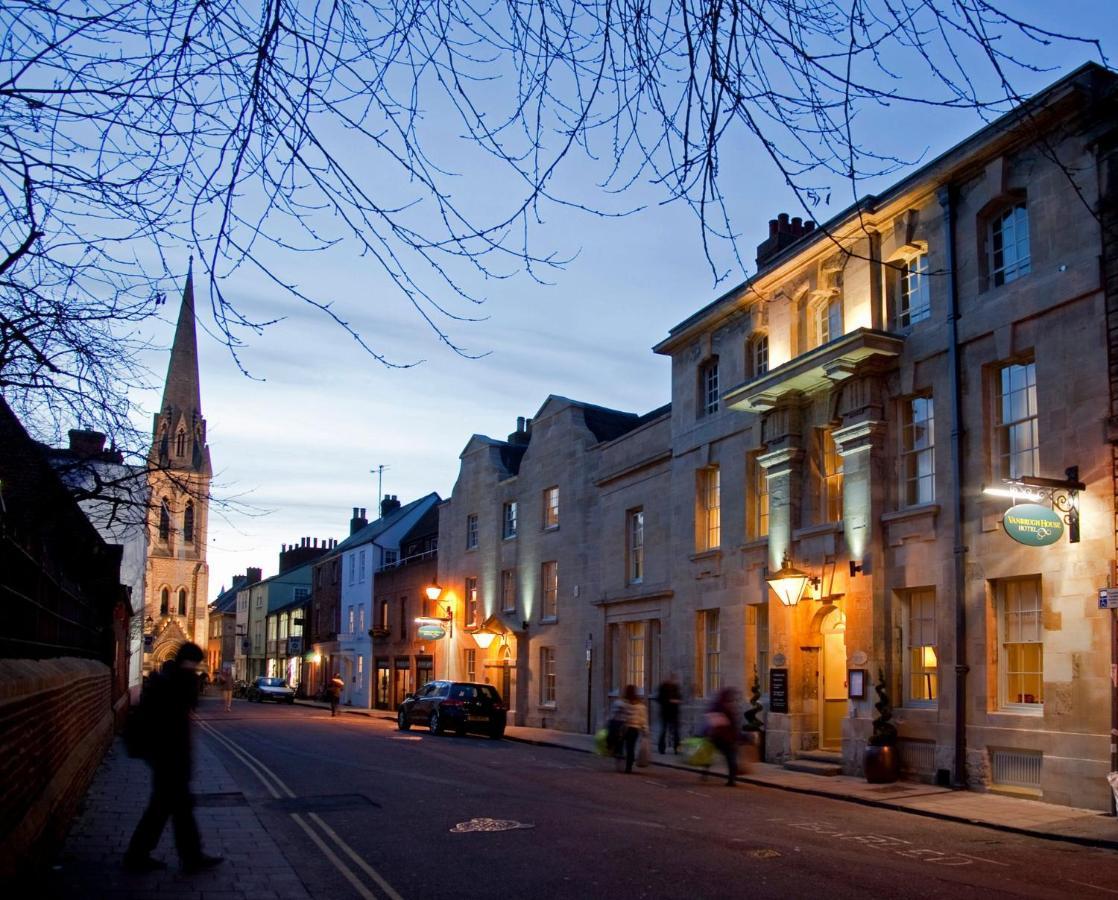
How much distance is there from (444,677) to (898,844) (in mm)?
32716

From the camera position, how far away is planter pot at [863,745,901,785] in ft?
60.8

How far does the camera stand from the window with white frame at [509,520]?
128ft

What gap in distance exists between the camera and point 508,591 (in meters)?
39.1

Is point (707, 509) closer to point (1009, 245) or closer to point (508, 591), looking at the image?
point (1009, 245)

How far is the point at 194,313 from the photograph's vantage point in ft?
20.1

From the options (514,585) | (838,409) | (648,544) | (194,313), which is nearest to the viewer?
(194,313)

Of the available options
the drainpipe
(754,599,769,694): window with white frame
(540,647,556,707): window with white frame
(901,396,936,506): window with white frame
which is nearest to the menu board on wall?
(754,599,769,694): window with white frame

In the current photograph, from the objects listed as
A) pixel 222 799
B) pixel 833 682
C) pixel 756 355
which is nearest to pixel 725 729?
pixel 833 682

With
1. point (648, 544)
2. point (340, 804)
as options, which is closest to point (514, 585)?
point (648, 544)

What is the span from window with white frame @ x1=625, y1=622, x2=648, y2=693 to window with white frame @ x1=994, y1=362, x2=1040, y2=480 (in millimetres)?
13456

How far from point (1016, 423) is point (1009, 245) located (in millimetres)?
2995

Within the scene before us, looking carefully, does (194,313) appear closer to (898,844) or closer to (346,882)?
(346,882)

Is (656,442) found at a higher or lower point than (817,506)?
higher

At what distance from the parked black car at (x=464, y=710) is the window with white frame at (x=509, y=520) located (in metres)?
7.76
